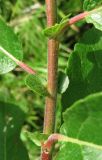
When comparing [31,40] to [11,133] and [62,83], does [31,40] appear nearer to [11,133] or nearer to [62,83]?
[11,133]

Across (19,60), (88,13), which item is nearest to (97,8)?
(88,13)

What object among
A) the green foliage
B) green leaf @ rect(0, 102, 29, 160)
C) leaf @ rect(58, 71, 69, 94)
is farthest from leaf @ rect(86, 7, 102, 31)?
green leaf @ rect(0, 102, 29, 160)

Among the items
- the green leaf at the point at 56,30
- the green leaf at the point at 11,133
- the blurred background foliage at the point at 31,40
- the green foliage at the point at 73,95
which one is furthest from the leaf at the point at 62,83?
the blurred background foliage at the point at 31,40

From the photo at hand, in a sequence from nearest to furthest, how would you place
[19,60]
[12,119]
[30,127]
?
[19,60]
[12,119]
[30,127]

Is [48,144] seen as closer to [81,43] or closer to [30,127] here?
[81,43]

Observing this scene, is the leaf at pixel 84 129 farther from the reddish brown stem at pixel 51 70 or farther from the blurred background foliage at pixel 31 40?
the blurred background foliage at pixel 31 40

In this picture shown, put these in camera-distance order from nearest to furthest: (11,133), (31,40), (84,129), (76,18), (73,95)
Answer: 1. (84,129)
2. (76,18)
3. (73,95)
4. (11,133)
5. (31,40)

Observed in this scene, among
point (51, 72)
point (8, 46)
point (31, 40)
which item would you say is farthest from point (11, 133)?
point (31, 40)
